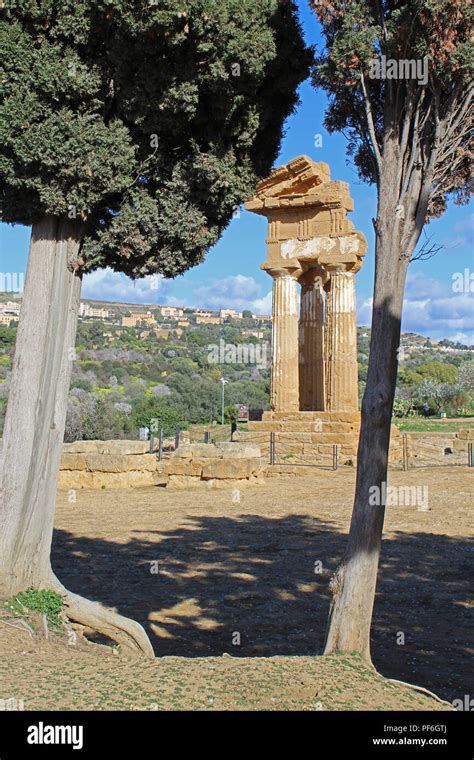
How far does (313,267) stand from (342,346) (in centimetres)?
381

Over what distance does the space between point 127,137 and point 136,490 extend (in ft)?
41.6

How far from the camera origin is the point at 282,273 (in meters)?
24.6

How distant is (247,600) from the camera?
27.1 feet

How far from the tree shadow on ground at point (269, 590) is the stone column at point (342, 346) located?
1050 centimetres

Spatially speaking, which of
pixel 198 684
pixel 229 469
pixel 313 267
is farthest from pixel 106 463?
pixel 198 684

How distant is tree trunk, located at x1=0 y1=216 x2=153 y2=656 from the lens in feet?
20.2

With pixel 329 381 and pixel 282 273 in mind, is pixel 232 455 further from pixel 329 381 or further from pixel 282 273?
pixel 282 273

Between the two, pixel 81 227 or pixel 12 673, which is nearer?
pixel 12 673

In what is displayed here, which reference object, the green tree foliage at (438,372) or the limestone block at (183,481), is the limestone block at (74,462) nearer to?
the limestone block at (183,481)

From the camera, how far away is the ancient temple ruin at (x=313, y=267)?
23312 mm

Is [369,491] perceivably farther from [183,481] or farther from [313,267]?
[313,267]

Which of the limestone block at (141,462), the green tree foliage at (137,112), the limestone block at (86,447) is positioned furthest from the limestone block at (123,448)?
the green tree foliage at (137,112)

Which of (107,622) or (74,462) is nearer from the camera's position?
(107,622)
